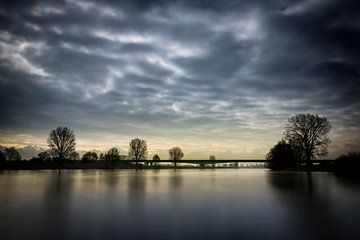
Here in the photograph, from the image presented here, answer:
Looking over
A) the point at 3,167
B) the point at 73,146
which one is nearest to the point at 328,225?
the point at 73,146

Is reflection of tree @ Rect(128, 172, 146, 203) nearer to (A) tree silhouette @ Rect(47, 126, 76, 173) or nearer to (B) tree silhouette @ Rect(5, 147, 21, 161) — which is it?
(A) tree silhouette @ Rect(47, 126, 76, 173)

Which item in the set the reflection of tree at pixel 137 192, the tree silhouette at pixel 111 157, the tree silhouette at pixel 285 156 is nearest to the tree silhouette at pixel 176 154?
the tree silhouette at pixel 111 157

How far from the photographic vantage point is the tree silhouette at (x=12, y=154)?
132 m

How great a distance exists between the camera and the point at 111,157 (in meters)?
124

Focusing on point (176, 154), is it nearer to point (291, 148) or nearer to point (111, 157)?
point (111, 157)

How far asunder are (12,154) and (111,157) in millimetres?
61224

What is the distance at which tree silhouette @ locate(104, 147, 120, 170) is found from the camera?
122387mm

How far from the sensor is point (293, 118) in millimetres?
64875

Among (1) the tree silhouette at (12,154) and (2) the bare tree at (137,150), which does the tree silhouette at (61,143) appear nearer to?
(2) the bare tree at (137,150)

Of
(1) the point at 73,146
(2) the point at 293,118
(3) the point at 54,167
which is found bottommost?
(3) the point at 54,167

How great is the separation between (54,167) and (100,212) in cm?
9954

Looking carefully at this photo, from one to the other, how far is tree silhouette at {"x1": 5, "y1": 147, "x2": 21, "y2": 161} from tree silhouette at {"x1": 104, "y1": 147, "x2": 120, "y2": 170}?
53967 millimetres

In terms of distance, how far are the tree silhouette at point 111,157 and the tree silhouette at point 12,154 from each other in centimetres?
5397

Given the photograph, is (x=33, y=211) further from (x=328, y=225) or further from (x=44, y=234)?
(x=328, y=225)
